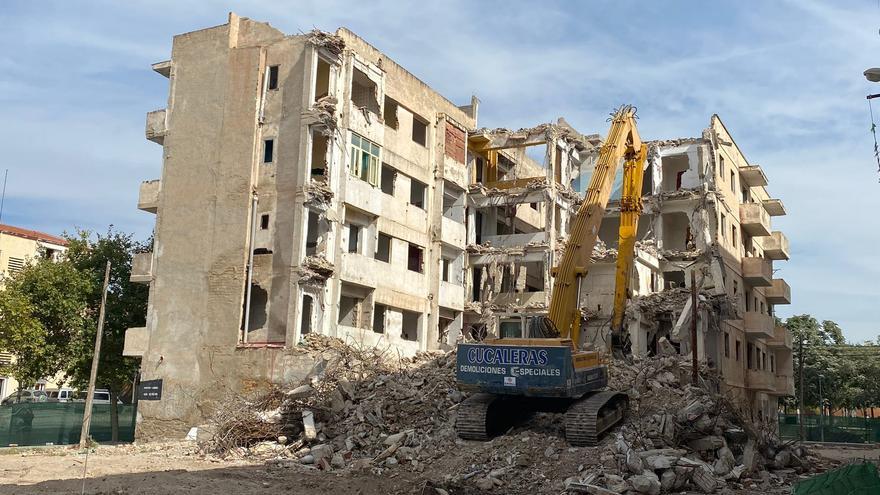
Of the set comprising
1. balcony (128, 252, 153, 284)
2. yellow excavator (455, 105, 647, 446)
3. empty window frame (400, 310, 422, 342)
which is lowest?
yellow excavator (455, 105, 647, 446)

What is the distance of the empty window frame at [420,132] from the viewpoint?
37531 mm

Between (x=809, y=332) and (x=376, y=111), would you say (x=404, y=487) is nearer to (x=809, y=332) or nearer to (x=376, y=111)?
(x=376, y=111)

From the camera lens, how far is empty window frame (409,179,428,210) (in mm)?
36938

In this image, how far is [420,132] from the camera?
124 ft

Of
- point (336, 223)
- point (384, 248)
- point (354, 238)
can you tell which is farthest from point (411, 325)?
point (336, 223)

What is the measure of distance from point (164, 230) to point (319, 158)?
6646 millimetres

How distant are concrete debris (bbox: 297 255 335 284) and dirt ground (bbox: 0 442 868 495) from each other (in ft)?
28.7

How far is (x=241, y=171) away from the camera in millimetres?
30297

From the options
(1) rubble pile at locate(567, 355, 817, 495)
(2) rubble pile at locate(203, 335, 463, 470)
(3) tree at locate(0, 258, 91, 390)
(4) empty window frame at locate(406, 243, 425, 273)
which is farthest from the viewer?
(4) empty window frame at locate(406, 243, 425, 273)

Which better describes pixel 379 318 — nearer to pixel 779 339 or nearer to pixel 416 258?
pixel 416 258

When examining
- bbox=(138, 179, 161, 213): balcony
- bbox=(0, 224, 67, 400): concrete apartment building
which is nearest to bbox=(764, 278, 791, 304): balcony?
bbox=(138, 179, 161, 213): balcony

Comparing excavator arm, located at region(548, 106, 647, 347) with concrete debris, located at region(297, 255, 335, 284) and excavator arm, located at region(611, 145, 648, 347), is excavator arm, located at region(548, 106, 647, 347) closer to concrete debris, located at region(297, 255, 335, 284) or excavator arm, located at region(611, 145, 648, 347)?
excavator arm, located at region(611, 145, 648, 347)

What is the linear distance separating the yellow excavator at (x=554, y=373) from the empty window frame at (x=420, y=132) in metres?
15.3

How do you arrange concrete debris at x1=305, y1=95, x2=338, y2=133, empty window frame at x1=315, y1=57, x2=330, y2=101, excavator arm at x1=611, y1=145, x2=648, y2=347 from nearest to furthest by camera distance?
1. excavator arm at x1=611, y1=145, x2=648, y2=347
2. concrete debris at x1=305, y1=95, x2=338, y2=133
3. empty window frame at x1=315, y1=57, x2=330, y2=101
